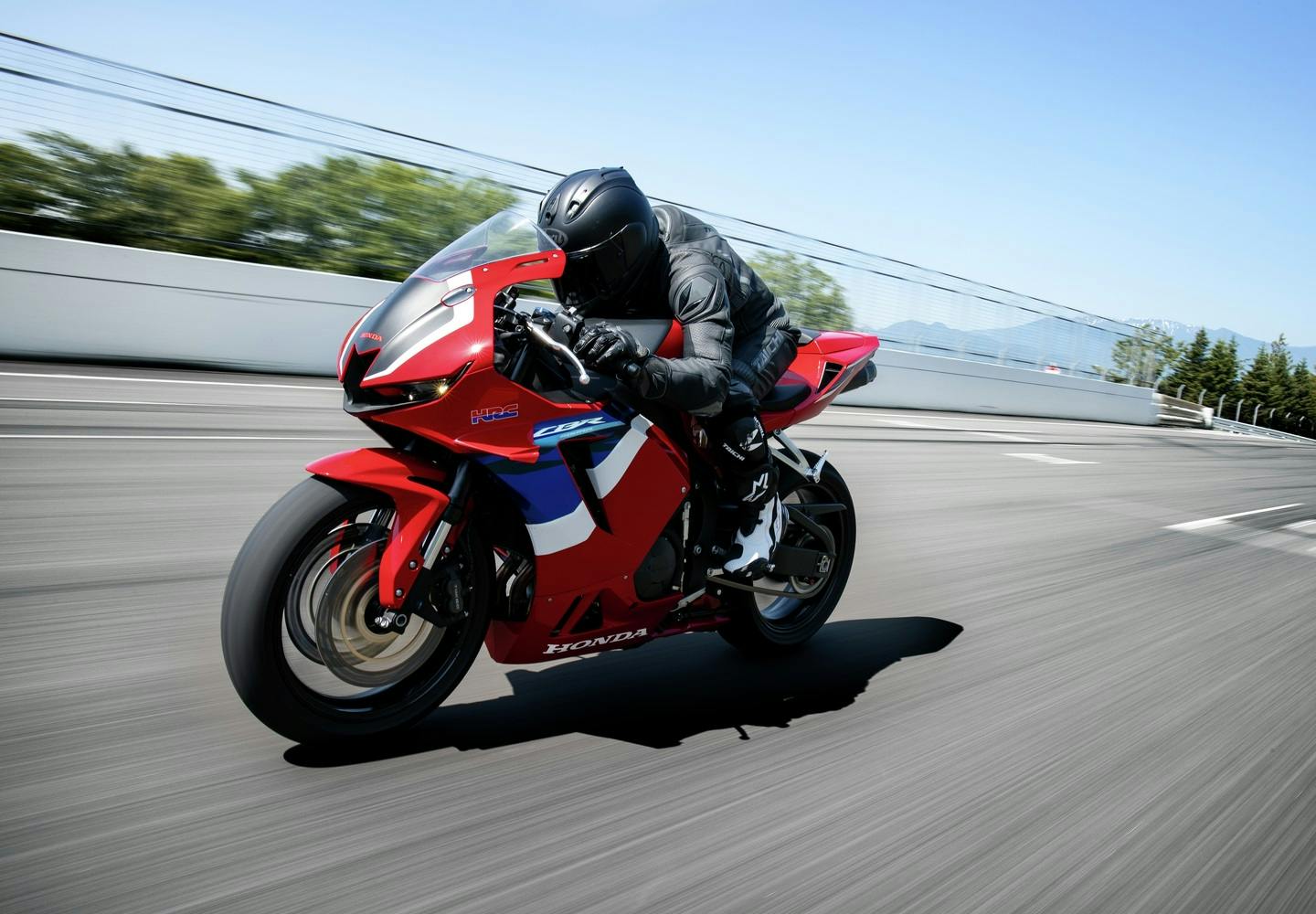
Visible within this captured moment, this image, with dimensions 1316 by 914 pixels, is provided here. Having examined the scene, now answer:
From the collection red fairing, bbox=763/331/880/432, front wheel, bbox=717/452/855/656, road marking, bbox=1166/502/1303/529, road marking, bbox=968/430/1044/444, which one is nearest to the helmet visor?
red fairing, bbox=763/331/880/432

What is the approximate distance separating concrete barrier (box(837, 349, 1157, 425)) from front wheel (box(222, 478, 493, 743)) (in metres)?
14.5

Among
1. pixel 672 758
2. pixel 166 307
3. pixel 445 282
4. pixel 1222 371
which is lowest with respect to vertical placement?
pixel 672 758

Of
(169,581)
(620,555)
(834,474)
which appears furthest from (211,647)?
(834,474)

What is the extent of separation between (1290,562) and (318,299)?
9668mm

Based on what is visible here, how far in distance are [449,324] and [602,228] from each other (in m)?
0.67

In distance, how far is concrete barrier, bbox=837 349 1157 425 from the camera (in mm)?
19297

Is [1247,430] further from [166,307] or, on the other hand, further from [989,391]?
[166,307]

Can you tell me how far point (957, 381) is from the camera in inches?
831

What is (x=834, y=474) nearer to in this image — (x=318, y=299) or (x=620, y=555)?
(x=620, y=555)

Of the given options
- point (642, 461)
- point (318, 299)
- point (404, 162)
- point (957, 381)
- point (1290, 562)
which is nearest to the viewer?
point (642, 461)

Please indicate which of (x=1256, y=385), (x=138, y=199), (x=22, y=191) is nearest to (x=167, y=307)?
(x=138, y=199)

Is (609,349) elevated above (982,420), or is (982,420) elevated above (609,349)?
(609,349)

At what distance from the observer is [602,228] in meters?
3.37

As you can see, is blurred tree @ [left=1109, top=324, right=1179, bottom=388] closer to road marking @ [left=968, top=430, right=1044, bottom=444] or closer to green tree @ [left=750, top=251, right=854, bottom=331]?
green tree @ [left=750, top=251, right=854, bottom=331]
